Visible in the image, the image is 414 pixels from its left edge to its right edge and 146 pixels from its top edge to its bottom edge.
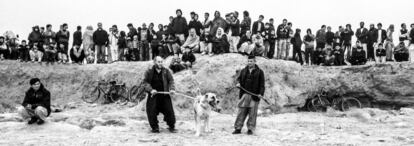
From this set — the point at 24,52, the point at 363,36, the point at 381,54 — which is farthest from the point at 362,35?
the point at 24,52

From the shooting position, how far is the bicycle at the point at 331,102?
63.1 feet

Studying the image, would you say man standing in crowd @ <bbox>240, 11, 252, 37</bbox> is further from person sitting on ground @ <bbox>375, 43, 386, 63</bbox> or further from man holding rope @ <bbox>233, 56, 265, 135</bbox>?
man holding rope @ <bbox>233, 56, 265, 135</bbox>

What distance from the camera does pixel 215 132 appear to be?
456 inches

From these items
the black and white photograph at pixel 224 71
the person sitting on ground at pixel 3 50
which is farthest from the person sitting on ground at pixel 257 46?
the person sitting on ground at pixel 3 50

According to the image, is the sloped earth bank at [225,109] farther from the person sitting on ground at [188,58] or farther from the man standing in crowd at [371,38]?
the man standing in crowd at [371,38]

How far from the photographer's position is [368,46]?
21.0 m

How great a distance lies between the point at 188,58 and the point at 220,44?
1405mm

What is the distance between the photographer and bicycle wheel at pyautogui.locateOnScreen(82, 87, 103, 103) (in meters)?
20.6

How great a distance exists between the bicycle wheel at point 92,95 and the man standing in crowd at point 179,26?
4114 millimetres

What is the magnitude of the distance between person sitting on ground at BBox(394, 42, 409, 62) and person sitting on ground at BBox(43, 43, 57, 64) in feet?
47.8

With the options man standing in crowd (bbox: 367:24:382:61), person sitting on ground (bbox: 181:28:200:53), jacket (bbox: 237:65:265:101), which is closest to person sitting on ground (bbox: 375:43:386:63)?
man standing in crowd (bbox: 367:24:382:61)

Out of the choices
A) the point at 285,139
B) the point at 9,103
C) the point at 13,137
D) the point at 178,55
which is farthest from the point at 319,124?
the point at 9,103

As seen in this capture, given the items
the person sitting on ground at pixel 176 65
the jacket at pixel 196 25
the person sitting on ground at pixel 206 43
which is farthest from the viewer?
the jacket at pixel 196 25

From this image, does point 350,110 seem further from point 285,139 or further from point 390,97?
point 285,139
